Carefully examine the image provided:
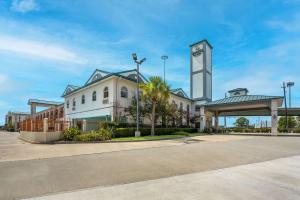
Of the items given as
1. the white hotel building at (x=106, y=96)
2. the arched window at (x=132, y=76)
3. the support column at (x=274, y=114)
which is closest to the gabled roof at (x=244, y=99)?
the support column at (x=274, y=114)

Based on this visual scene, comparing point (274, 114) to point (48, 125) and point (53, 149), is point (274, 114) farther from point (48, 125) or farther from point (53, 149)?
point (53, 149)

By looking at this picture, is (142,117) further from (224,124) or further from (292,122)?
(292,122)

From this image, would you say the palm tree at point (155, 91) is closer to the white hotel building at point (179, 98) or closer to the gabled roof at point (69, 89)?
Result: the white hotel building at point (179, 98)

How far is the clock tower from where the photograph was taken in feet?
145

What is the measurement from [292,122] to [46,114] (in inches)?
2447

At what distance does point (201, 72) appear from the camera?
147 ft

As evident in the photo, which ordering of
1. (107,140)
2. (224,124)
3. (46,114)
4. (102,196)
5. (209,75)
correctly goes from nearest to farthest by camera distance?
(102,196) < (107,140) < (209,75) < (46,114) < (224,124)

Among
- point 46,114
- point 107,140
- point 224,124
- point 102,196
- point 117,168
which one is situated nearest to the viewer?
point 102,196

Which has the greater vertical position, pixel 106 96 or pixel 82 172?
pixel 106 96

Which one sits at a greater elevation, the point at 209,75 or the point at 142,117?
the point at 209,75

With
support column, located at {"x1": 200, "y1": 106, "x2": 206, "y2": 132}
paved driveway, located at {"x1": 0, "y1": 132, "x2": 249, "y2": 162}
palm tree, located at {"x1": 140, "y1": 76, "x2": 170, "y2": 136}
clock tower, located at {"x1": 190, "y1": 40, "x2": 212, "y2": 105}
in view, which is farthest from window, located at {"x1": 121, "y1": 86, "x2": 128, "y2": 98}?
clock tower, located at {"x1": 190, "y1": 40, "x2": 212, "y2": 105}

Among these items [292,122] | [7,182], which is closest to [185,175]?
[7,182]

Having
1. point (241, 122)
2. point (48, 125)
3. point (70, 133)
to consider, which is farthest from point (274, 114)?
point (241, 122)

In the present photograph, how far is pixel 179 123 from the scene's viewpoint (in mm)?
36281
